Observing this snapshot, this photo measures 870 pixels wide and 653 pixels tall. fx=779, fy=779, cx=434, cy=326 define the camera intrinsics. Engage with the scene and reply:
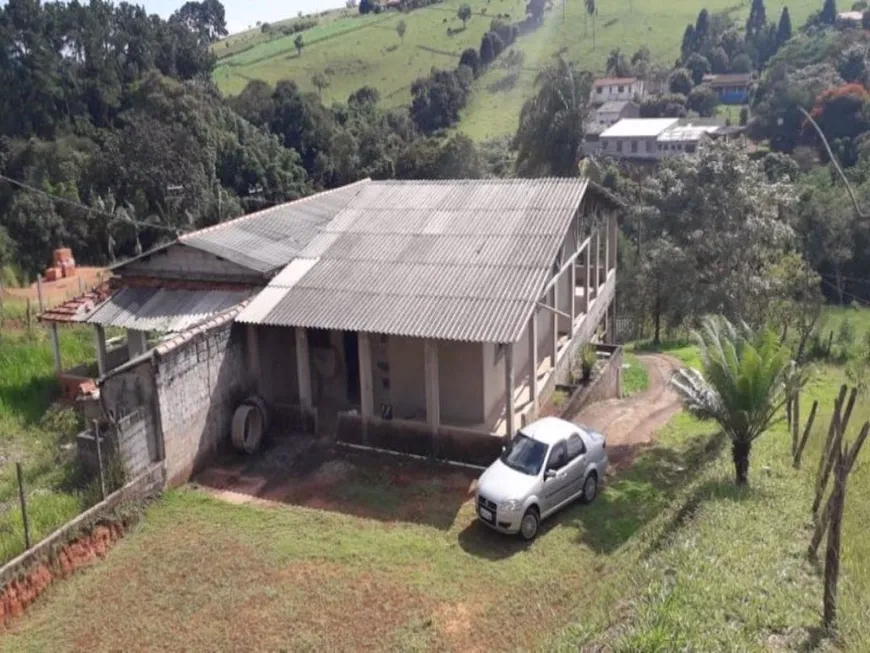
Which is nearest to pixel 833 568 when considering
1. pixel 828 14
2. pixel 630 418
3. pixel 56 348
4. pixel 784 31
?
pixel 630 418

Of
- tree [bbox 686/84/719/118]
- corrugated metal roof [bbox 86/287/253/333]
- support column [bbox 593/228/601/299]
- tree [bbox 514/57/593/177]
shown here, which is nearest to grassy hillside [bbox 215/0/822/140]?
tree [bbox 686/84/719/118]

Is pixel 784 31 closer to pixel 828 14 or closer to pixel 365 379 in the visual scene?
pixel 828 14

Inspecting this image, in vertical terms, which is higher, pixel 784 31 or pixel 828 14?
pixel 828 14

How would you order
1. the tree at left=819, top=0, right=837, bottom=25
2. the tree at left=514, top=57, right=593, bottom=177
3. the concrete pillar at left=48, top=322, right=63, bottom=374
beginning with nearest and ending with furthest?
the concrete pillar at left=48, top=322, right=63, bottom=374
the tree at left=514, top=57, right=593, bottom=177
the tree at left=819, top=0, right=837, bottom=25

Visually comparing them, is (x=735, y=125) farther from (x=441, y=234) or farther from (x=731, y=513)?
(x=731, y=513)

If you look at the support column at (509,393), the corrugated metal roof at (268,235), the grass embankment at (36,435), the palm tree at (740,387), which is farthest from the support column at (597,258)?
the grass embankment at (36,435)

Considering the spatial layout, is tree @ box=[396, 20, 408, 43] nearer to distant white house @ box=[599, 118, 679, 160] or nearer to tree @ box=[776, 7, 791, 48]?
distant white house @ box=[599, 118, 679, 160]
